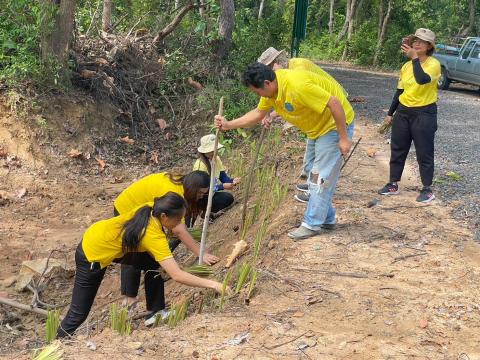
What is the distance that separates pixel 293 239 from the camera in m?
4.71

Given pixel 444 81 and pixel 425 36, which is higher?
pixel 425 36

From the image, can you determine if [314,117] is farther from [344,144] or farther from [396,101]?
[396,101]

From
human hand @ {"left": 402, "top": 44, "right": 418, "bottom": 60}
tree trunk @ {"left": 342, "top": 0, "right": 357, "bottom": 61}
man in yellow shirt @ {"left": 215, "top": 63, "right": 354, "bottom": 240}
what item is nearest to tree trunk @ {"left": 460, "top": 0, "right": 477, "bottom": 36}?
tree trunk @ {"left": 342, "top": 0, "right": 357, "bottom": 61}

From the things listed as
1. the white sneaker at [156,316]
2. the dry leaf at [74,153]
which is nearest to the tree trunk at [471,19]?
the dry leaf at [74,153]

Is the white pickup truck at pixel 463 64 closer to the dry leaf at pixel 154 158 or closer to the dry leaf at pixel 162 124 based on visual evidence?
the dry leaf at pixel 162 124

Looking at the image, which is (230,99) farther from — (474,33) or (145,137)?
(474,33)

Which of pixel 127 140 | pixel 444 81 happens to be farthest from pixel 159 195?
pixel 444 81

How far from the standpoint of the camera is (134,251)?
389 centimetres

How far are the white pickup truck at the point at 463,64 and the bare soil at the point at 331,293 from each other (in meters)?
10.8

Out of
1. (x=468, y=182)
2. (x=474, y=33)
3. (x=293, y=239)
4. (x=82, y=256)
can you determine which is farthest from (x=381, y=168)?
(x=474, y=33)

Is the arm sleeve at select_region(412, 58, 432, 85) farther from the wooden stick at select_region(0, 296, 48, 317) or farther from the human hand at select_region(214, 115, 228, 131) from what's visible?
the wooden stick at select_region(0, 296, 48, 317)

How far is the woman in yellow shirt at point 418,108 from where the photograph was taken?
17.3 feet

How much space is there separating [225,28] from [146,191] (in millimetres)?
7330

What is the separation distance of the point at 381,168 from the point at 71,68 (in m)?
5.26
